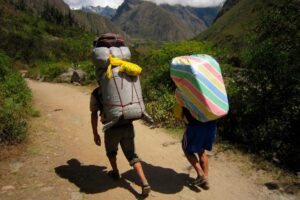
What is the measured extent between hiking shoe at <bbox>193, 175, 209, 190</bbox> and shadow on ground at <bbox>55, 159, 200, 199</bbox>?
0.11 meters

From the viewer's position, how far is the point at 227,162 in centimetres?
723

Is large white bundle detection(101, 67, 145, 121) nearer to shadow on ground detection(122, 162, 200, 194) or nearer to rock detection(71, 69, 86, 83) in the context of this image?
shadow on ground detection(122, 162, 200, 194)

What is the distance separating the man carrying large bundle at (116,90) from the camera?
16.7 feet

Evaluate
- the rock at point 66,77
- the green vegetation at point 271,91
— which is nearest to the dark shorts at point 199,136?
the green vegetation at point 271,91

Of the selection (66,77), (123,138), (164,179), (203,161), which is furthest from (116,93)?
(66,77)

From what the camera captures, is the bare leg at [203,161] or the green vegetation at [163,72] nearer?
the bare leg at [203,161]

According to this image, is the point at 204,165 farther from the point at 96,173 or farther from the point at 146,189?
the point at 96,173

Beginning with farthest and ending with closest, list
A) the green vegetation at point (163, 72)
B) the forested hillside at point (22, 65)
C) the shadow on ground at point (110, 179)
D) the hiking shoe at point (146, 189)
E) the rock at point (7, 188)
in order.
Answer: the green vegetation at point (163, 72) → the forested hillside at point (22, 65) → the shadow on ground at point (110, 179) → the rock at point (7, 188) → the hiking shoe at point (146, 189)

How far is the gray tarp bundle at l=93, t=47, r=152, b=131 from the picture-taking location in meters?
5.07

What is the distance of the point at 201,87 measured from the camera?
5016 millimetres

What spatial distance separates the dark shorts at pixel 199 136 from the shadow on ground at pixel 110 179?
2.57ft

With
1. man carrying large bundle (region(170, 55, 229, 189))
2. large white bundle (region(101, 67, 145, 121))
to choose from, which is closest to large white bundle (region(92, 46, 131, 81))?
large white bundle (region(101, 67, 145, 121))

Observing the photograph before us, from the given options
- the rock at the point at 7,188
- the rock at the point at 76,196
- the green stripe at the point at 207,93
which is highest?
the green stripe at the point at 207,93

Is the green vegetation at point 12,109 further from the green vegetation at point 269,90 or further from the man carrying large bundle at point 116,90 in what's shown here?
the green vegetation at point 269,90
